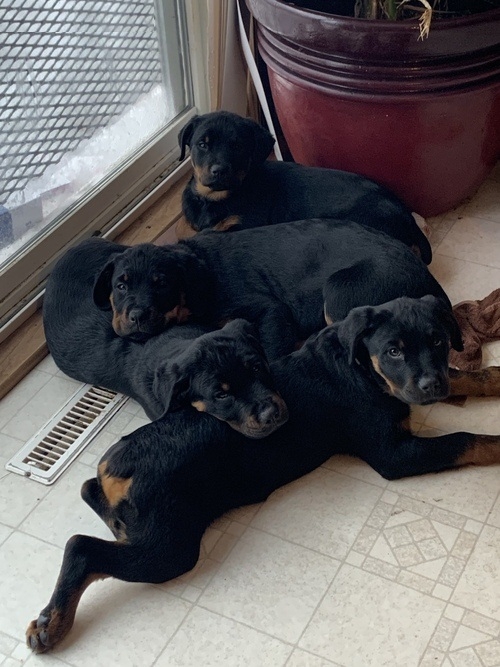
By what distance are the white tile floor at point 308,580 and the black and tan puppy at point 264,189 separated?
→ 76 cm

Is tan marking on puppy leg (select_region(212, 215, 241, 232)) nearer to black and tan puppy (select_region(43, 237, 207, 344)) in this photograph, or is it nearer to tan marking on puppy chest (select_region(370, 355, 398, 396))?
black and tan puppy (select_region(43, 237, 207, 344))

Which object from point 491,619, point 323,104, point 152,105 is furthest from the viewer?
point 152,105

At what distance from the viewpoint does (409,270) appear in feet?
8.19

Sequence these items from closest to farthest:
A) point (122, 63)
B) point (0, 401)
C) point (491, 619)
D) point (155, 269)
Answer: point (491, 619)
point (155, 269)
point (0, 401)
point (122, 63)

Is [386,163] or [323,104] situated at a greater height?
[323,104]

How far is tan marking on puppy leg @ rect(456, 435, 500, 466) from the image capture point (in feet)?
7.42

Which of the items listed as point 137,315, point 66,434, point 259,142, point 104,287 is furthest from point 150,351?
point 259,142

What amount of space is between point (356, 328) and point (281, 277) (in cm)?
60

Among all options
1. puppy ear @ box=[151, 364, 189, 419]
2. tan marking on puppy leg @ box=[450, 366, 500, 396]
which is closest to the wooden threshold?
puppy ear @ box=[151, 364, 189, 419]

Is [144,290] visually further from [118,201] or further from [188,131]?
[118,201]

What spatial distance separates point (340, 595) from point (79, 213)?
70.9 inches

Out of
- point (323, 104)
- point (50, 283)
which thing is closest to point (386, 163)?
point (323, 104)

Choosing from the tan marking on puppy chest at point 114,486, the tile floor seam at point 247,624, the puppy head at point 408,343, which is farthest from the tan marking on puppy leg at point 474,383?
the tan marking on puppy chest at point 114,486

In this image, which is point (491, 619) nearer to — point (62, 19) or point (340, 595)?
point (340, 595)
